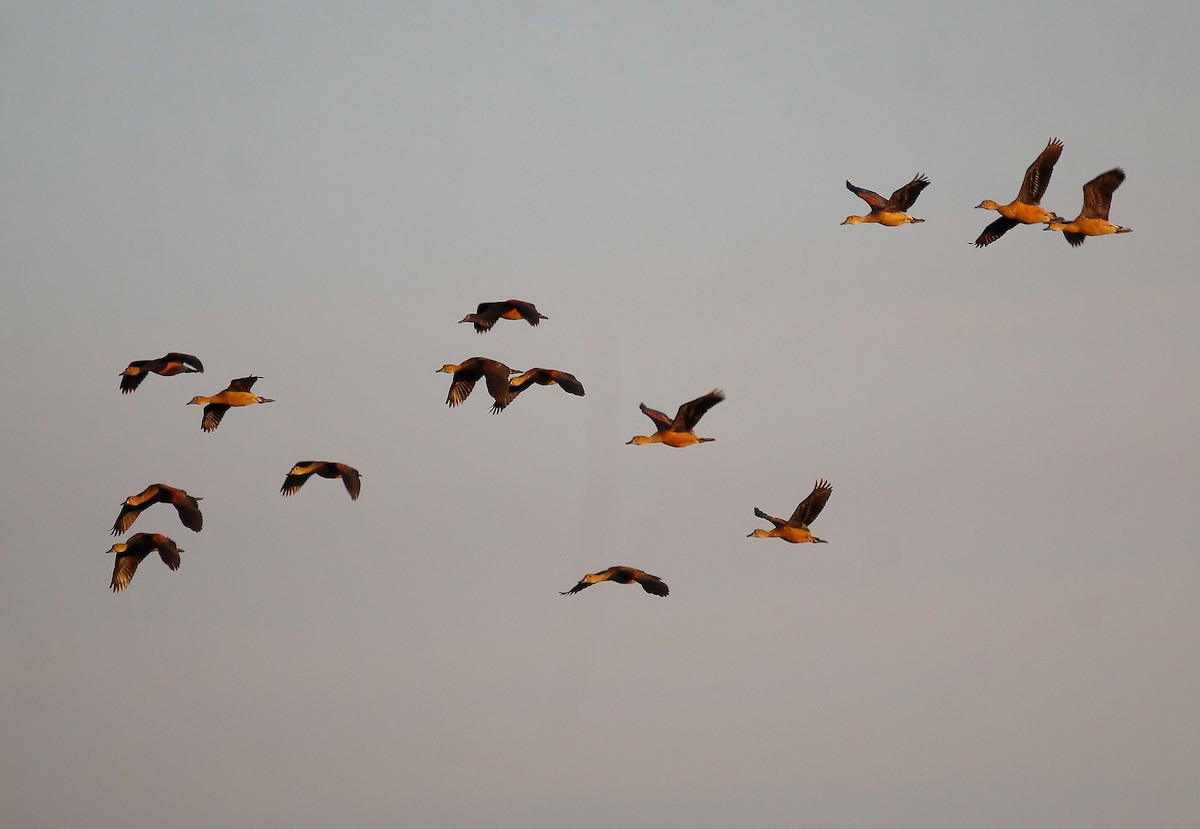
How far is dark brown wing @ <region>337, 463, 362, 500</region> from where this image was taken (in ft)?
131

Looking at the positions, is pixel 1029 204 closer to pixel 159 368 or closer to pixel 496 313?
pixel 496 313

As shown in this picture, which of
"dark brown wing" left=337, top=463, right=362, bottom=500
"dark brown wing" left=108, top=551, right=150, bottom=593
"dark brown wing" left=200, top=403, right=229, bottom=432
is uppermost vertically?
"dark brown wing" left=200, top=403, right=229, bottom=432

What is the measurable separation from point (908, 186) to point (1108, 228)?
421cm

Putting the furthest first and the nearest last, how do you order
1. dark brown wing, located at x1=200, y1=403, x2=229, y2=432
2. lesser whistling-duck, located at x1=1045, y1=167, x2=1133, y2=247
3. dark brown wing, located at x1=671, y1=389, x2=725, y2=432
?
dark brown wing, located at x1=200, y1=403, x2=229, y2=432, lesser whistling-duck, located at x1=1045, y1=167, x2=1133, y2=247, dark brown wing, located at x1=671, y1=389, x2=725, y2=432

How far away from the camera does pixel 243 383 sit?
4297 centimetres

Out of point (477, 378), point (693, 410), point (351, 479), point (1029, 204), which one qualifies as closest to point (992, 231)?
point (1029, 204)

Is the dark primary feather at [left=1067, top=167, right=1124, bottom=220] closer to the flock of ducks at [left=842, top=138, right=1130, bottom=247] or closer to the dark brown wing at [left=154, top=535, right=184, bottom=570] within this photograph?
the flock of ducks at [left=842, top=138, right=1130, bottom=247]

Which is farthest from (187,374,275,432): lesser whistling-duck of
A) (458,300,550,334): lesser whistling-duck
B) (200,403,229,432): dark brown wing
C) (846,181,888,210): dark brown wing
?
(846,181,888,210): dark brown wing

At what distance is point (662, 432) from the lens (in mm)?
40875

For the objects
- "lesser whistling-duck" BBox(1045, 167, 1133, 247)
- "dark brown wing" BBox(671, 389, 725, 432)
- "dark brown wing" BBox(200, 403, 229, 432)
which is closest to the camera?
"dark brown wing" BBox(671, 389, 725, 432)

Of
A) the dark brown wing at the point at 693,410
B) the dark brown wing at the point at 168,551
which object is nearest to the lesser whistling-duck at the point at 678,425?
the dark brown wing at the point at 693,410

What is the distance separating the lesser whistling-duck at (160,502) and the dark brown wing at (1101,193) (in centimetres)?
1900

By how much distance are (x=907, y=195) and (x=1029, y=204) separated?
8.72ft

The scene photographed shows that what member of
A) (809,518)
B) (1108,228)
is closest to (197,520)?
(809,518)
